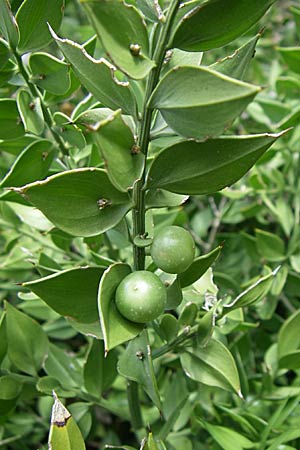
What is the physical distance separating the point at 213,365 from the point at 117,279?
0.17 m

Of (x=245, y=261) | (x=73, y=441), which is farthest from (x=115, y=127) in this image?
(x=245, y=261)

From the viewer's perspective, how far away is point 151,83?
466 mm

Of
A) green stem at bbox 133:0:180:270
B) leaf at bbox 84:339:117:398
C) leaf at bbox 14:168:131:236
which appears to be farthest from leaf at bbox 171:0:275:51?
leaf at bbox 84:339:117:398

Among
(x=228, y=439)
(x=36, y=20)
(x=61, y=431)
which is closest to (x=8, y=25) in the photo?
(x=36, y=20)

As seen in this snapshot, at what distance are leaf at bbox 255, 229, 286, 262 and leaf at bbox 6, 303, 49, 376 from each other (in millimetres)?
351

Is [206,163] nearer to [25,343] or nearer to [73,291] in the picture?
[73,291]

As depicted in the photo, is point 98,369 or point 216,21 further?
point 98,369

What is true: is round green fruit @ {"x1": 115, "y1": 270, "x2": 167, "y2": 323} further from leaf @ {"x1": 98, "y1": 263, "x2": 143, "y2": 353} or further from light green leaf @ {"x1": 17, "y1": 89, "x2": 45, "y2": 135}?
light green leaf @ {"x1": 17, "y1": 89, "x2": 45, "y2": 135}

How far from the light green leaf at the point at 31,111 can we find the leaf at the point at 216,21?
0.23 m

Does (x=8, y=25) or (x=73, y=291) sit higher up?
(x=8, y=25)

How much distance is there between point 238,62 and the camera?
0.51 m

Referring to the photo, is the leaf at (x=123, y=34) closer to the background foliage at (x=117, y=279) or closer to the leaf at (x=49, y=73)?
the background foliage at (x=117, y=279)

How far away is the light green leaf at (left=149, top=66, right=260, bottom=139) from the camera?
1.27ft

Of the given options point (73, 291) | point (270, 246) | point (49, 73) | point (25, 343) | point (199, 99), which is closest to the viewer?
point (199, 99)
